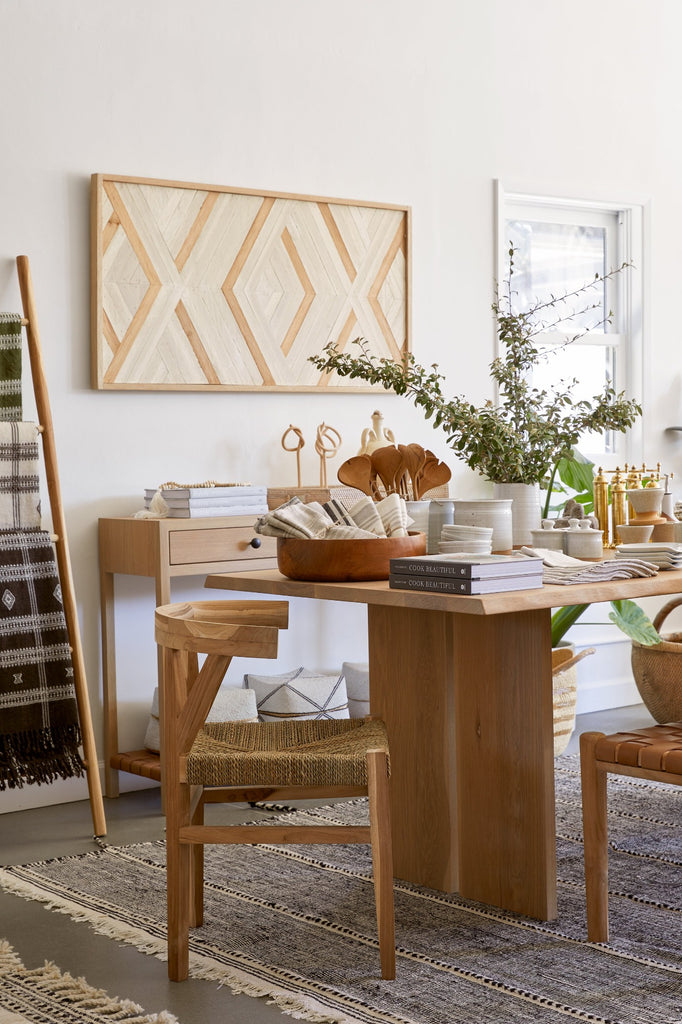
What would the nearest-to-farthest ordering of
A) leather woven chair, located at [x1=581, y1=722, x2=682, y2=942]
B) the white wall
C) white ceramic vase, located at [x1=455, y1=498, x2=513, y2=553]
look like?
1. leather woven chair, located at [x1=581, y1=722, x2=682, y2=942]
2. white ceramic vase, located at [x1=455, y1=498, x2=513, y2=553]
3. the white wall

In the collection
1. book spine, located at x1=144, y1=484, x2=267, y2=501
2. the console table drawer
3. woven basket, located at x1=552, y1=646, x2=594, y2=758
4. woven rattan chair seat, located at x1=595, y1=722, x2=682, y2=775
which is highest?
book spine, located at x1=144, y1=484, x2=267, y2=501

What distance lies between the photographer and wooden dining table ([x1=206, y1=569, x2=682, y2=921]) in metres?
2.71

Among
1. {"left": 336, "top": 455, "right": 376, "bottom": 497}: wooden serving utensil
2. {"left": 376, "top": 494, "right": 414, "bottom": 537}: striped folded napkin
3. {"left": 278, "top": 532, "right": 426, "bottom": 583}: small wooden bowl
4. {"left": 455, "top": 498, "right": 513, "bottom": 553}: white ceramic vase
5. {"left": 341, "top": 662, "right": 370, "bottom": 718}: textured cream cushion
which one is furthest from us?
{"left": 341, "top": 662, "right": 370, "bottom": 718}: textured cream cushion

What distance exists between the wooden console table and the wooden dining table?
0.89 metres

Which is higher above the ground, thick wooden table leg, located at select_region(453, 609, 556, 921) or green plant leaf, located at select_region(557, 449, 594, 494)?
green plant leaf, located at select_region(557, 449, 594, 494)

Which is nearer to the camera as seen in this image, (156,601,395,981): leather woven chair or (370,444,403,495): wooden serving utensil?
(156,601,395,981): leather woven chair

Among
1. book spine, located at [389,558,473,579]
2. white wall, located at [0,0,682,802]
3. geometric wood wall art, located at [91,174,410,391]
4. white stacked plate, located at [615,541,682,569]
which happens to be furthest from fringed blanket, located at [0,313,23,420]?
white stacked plate, located at [615,541,682,569]

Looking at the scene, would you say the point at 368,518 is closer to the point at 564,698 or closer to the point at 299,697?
the point at 299,697

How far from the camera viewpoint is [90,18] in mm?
3984

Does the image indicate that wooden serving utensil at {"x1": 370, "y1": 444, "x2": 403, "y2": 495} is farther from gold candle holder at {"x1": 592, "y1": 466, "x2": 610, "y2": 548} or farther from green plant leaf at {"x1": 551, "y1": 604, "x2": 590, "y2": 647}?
green plant leaf at {"x1": 551, "y1": 604, "x2": 590, "y2": 647}

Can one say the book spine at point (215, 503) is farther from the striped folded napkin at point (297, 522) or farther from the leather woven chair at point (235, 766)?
the leather woven chair at point (235, 766)

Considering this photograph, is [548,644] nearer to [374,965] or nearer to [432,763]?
[432,763]

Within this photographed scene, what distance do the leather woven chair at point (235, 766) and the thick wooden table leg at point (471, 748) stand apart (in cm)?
31

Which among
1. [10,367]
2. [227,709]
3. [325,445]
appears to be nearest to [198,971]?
[227,709]
